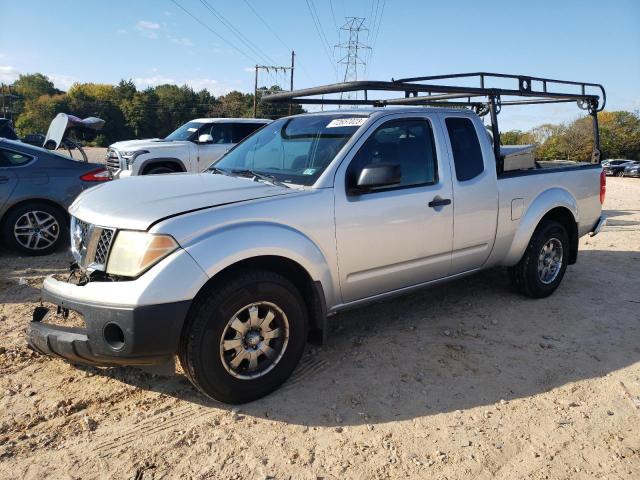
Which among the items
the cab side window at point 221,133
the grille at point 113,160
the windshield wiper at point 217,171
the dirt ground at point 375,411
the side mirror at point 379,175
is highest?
the cab side window at point 221,133

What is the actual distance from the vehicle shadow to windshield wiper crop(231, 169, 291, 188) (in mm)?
1342

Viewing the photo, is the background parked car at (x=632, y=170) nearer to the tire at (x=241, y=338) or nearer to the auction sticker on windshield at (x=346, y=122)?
the auction sticker on windshield at (x=346, y=122)

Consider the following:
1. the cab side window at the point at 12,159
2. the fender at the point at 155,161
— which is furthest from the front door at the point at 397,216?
the fender at the point at 155,161

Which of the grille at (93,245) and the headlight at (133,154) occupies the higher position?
the headlight at (133,154)

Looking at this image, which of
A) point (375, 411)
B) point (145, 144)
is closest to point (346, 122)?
point (375, 411)

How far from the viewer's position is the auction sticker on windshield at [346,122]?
148 inches

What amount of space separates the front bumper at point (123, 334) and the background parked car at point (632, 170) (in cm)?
3978

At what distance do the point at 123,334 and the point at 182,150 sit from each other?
25.9 ft

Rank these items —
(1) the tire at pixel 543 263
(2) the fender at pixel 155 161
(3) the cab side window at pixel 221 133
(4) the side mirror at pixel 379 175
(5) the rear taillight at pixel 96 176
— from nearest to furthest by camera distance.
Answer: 1. (4) the side mirror at pixel 379 175
2. (1) the tire at pixel 543 263
3. (5) the rear taillight at pixel 96 176
4. (2) the fender at pixel 155 161
5. (3) the cab side window at pixel 221 133

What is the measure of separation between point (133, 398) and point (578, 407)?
9.29 ft

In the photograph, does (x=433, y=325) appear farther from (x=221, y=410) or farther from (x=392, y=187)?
(x=221, y=410)

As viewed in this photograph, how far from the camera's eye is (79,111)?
78.5 meters

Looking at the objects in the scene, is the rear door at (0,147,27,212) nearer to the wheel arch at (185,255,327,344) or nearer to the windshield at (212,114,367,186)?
the windshield at (212,114,367,186)

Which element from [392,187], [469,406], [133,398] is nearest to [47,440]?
[133,398]
